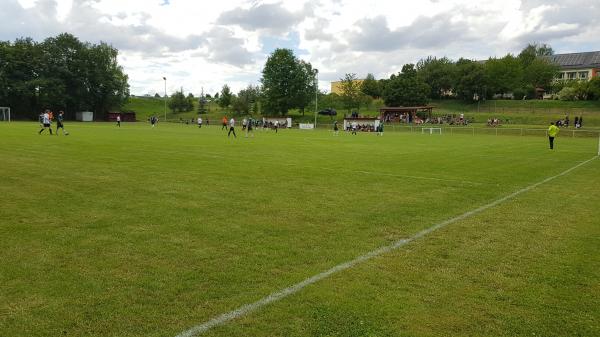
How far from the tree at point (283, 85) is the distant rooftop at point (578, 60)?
265ft

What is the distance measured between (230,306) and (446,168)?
46.2ft

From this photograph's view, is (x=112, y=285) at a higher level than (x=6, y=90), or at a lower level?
lower

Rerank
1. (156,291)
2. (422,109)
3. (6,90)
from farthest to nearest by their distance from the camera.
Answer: (6,90) < (422,109) < (156,291)

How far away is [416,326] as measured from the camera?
13.8 ft

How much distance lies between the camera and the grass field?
14.0ft

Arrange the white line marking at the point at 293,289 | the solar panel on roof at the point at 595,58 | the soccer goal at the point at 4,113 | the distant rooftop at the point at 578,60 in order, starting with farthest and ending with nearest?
the distant rooftop at the point at 578,60 → the solar panel on roof at the point at 595,58 → the soccer goal at the point at 4,113 → the white line marking at the point at 293,289

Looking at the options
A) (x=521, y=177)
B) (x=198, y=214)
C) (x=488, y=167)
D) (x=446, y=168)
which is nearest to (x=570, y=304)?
(x=198, y=214)

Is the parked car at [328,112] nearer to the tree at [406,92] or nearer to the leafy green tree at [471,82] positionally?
the tree at [406,92]

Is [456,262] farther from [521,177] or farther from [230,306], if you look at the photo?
[521,177]

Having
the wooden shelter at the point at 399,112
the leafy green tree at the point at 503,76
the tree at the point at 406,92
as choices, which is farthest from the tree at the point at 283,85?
the leafy green tree at the point at 503,76

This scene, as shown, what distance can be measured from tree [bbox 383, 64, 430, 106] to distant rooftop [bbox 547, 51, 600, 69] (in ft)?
207

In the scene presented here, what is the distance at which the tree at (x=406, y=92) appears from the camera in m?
93.8

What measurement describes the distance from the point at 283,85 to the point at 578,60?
93.2m

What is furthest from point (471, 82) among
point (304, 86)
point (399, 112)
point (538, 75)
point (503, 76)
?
point (304, 86)
